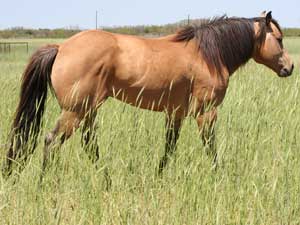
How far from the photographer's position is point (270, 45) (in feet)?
16.6

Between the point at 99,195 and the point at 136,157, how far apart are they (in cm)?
47

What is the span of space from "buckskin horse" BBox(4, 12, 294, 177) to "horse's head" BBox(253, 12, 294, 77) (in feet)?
0.04

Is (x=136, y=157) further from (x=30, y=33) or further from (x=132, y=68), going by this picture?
(x=30, y=33)

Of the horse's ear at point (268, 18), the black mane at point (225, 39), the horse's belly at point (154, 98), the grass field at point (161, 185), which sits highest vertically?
the horse's ear at point (268, 18)

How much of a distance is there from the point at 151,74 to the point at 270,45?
4.95ft

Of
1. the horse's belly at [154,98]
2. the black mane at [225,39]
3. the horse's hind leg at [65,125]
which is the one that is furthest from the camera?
the black mane at [225,39]

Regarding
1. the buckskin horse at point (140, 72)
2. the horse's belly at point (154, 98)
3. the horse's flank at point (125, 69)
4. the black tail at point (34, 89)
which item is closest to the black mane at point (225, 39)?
the buckskin horse at point (140, 72)

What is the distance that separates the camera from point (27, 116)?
4254mm

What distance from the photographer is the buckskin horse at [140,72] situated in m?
4.09

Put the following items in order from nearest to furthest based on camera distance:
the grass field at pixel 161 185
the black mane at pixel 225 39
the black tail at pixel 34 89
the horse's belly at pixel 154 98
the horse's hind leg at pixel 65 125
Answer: the grass field at pixel 161 185, the horse's hind leg at pixel 65 125, the black tail at pixel 34 89, the horse's belly at pixel 154 98, the black mane at pixel 225 39

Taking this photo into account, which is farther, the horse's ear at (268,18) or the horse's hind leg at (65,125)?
the horse's ear at (268,18)

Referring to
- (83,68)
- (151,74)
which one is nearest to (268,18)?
(151,74)

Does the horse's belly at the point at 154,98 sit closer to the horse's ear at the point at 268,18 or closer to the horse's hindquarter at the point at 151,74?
the horse's hindquarter at the point at 151,74

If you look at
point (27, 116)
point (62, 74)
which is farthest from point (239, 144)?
point (27, 116)
